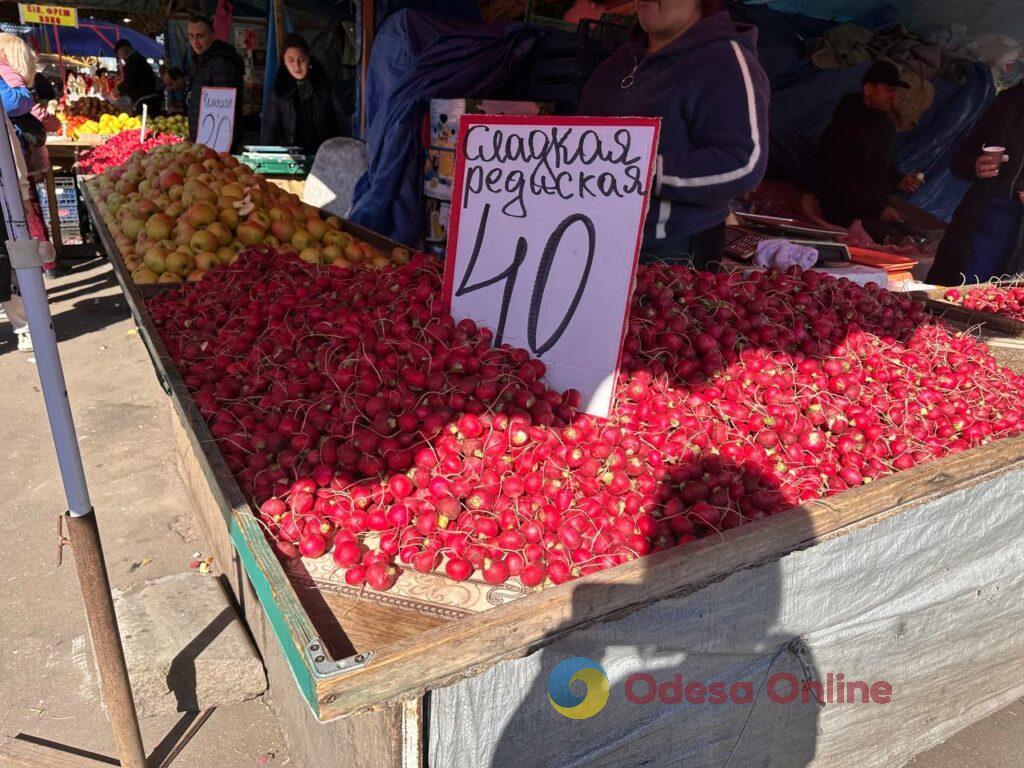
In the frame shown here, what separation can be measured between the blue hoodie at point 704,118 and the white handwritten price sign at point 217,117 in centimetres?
418

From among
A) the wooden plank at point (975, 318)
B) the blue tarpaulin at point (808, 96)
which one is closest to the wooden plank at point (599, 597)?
the wooden plank at point (975, 318)

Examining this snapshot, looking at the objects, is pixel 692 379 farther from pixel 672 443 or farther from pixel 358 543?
pixel 358 543

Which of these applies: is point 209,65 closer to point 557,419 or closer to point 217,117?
point 217,117

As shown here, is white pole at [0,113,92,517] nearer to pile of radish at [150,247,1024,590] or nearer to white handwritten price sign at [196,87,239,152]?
pile of radish at [150,247,1024,590]

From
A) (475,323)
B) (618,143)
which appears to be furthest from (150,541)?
(618,143)

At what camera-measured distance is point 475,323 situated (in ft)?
5.68

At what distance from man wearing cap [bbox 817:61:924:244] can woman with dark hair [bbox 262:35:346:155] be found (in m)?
4.49

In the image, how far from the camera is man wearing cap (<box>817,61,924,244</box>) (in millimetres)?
5684

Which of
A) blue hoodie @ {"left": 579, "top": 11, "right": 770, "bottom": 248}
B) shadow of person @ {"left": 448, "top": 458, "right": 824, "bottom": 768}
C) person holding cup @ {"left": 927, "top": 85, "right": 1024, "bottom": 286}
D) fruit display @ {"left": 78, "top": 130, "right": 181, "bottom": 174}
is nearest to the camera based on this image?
shadow of person @ {"left": 448, "top": 458, "right": 824, "bottom": 768}

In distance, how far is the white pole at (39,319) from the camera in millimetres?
1271

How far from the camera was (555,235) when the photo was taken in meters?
1.64

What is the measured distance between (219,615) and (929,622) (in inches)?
84.4

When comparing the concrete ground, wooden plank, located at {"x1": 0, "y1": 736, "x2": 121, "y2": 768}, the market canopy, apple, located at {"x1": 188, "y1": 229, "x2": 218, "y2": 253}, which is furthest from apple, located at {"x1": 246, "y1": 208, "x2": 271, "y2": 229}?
the market canopy

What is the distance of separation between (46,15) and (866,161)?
30.3 feet
